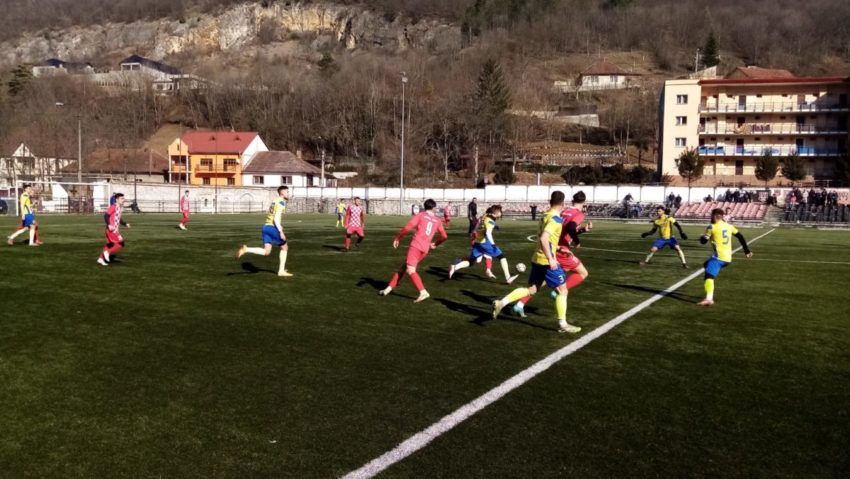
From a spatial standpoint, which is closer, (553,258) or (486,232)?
(553,258)

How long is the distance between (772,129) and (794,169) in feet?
40.1

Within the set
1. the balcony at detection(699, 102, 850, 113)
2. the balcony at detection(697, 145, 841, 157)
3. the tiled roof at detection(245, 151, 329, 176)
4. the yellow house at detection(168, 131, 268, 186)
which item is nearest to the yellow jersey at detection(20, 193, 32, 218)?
the tiled roof at detection(245, 151, 329, 176)

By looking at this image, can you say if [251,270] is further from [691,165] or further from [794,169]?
[794,169]

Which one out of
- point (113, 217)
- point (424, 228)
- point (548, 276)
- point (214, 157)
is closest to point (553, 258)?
point (548, 276)

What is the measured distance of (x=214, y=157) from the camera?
87188mm

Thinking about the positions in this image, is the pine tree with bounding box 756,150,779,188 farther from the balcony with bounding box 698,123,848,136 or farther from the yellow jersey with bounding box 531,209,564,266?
the yellow jersey with bounding box 531,209,564,266

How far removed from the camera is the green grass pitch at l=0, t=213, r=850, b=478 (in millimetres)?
4684

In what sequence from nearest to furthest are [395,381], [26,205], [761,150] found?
1. [395,381]
2. [26,205]
3. [761,150]

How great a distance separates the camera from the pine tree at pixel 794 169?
2566 inches

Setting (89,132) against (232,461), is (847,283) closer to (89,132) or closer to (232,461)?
(232,461)

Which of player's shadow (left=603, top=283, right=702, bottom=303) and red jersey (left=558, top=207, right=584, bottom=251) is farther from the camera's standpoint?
player's shadow (left=603, top=283, right=702, bottom=303)

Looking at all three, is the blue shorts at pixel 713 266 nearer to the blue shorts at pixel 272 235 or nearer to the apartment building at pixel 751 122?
the blue shorts at pixel 272 235

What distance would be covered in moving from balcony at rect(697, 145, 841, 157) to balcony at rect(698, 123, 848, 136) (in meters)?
1.75

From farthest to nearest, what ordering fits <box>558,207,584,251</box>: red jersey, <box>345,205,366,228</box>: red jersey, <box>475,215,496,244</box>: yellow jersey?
<box>345,205,366,228</box>: red jersey, <box>475,215,496,244</box>: yellow jersey, <box>558,207,584,251</box>: red jersey
